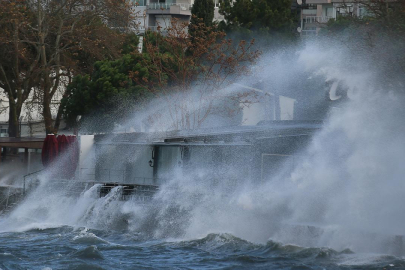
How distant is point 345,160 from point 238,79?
75.7 ft

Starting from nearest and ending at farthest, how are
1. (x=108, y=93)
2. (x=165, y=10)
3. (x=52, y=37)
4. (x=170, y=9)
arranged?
1. (x=108, y=93)
2. (x=52, y=37)
3. (x=170, y=9)
4. (x=165, y=10)

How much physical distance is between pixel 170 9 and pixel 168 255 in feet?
A: 206

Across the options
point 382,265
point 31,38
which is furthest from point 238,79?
point 382,265

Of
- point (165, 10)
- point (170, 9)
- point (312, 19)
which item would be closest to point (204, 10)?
point (170, 9)

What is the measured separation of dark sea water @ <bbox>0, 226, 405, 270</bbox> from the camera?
65.9 ft

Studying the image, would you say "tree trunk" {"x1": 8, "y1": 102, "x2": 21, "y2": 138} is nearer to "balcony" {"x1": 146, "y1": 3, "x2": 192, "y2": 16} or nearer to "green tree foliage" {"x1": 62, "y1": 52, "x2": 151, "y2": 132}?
"green tree foliage" {"x1": 62, "y1": 52, "x2": 151, "y2": 132}

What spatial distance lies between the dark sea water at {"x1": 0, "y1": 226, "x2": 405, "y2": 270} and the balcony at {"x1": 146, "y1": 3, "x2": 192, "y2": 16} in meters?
58.6

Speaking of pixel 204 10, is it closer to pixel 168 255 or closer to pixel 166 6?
pixel 166 6

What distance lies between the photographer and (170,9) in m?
82.8

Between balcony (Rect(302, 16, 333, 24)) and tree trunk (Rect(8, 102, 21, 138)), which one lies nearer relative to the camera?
tree trunk (Rect(8, 102, 21, 138))

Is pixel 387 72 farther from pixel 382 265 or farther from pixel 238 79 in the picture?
pixel 238 79

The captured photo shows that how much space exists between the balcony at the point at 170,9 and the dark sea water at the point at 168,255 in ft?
192

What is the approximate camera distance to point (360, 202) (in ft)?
75.3

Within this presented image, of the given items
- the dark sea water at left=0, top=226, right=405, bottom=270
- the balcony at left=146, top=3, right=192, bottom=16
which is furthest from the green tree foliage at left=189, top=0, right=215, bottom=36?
→ the dark sea water at left=0, top=226, right=405, bottom=270
